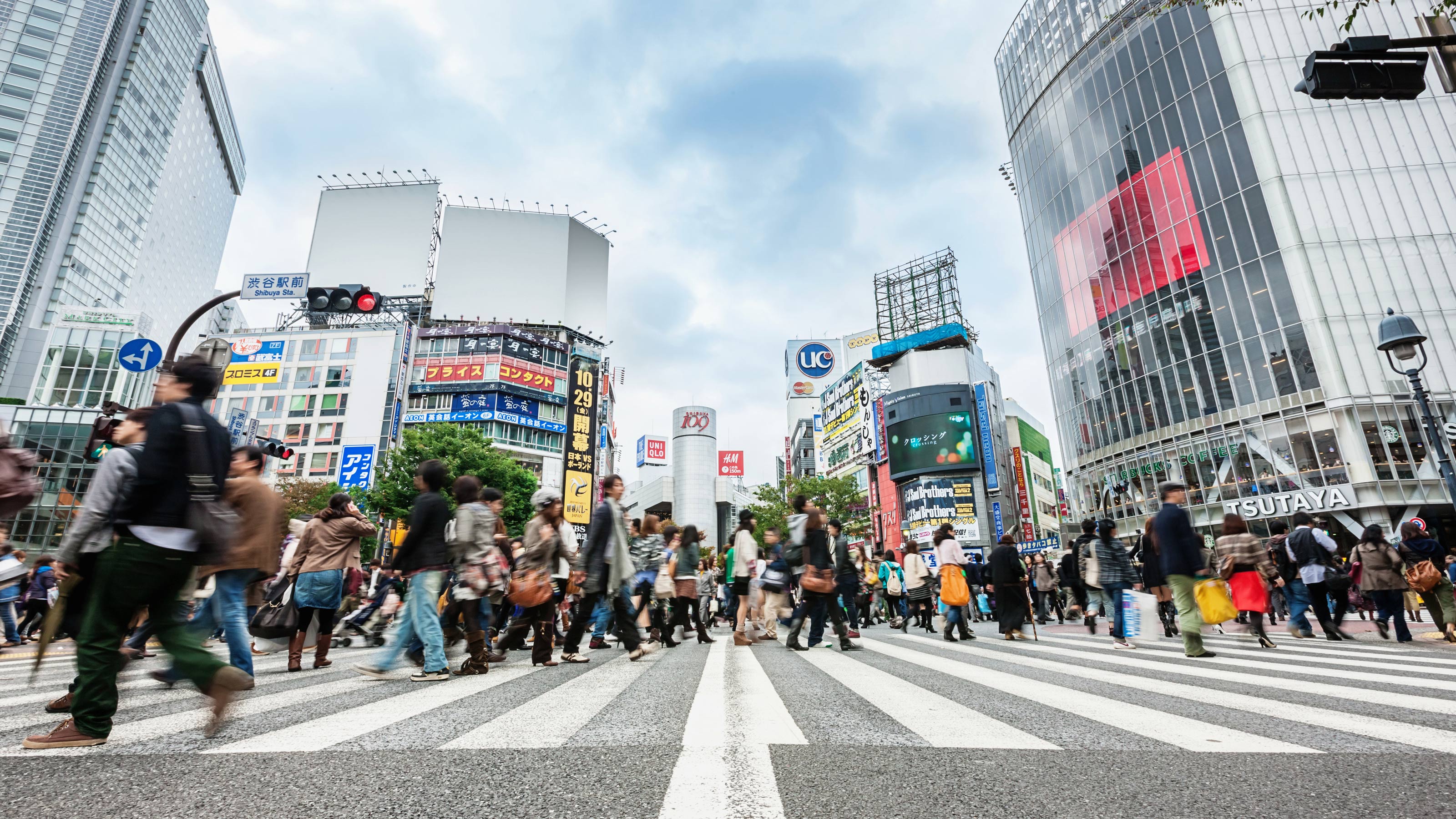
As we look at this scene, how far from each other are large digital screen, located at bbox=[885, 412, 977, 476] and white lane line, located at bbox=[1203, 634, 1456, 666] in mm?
44347

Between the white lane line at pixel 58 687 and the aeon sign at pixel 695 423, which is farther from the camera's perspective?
the aeon sign at pixel 695 423

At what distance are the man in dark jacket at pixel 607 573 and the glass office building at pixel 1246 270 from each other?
28.9m

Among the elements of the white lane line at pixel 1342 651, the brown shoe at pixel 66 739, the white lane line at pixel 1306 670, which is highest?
the brown shoe at pixel 66 739

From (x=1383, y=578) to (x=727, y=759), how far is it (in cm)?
983

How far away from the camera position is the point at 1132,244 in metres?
36.6

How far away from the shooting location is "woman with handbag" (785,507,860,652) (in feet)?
24.7

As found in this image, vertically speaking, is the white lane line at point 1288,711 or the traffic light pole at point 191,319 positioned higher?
the traffic light pole at point 191,319

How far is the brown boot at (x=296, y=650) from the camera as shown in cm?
598

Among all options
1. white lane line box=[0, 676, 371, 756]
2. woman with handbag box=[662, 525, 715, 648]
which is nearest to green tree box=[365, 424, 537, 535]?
woman with handbag box=[662, 525, 715, 648]

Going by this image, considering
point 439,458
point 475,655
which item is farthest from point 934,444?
point 475,655

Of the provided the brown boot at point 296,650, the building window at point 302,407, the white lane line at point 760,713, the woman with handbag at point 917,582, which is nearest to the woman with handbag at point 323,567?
the brown boot at point 296,650

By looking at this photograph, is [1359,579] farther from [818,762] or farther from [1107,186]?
[1107,186]

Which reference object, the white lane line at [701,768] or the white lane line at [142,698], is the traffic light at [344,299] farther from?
the white lane line at [701,768]

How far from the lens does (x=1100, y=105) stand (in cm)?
3912
